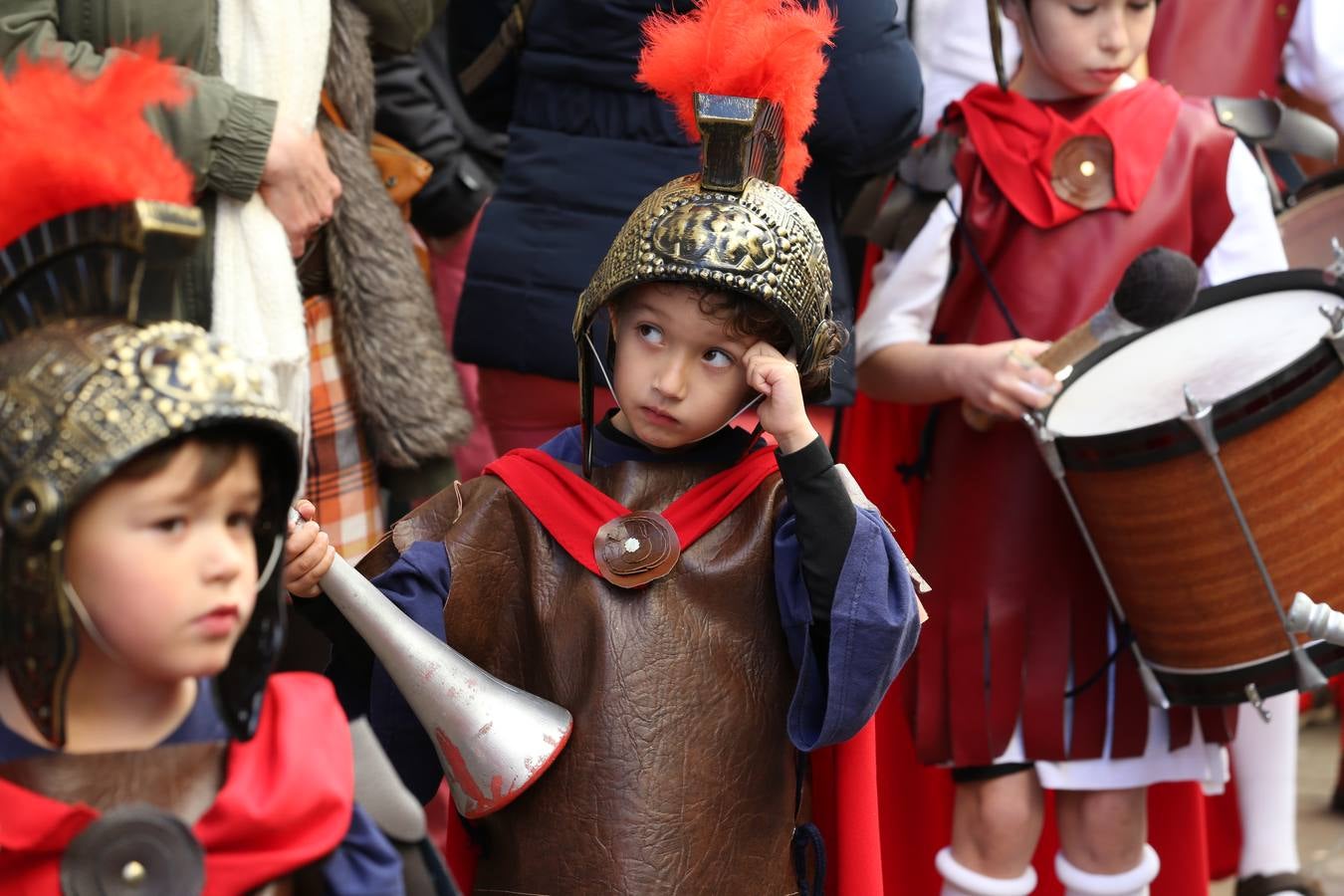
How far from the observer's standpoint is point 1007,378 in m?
3.01

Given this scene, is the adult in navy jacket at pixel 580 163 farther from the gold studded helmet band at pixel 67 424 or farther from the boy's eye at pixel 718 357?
the gold studded helmet band at pixel 67 424

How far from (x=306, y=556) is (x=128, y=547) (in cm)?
48

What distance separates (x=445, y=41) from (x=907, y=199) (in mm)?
1371

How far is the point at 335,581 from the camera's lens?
212 cm

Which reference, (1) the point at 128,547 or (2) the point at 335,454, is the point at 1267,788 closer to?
(2) the point at 335,454

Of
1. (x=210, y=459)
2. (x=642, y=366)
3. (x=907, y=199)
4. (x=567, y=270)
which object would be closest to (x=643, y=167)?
(x=567, y=270)

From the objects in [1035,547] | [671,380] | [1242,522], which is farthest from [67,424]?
[1035,547]

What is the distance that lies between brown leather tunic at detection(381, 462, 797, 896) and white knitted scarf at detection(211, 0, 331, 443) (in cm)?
52

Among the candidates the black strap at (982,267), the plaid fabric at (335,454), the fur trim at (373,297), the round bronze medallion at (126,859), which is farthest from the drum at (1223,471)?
the round bronze medallion at (126,859)

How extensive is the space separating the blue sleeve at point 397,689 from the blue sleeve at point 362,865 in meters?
0.50

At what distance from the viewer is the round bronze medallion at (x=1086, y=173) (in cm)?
317

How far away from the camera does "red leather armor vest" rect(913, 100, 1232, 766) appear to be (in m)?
3.18

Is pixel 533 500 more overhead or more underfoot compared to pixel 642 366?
more underfoot

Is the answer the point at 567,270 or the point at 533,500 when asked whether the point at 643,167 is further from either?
the point at 533,500
